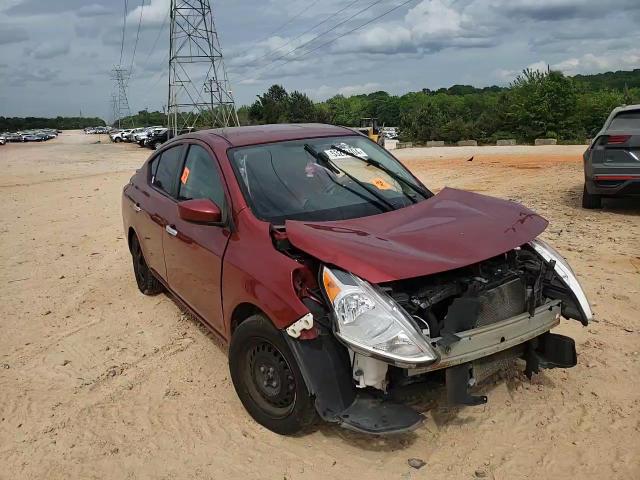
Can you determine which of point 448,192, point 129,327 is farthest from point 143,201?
point 448,192

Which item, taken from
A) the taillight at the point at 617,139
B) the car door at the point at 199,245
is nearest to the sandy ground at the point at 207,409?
the car door at the point at 199,245

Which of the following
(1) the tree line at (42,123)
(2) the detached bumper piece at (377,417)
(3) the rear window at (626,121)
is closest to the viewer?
(2) the detached bumper piece at (377,417)

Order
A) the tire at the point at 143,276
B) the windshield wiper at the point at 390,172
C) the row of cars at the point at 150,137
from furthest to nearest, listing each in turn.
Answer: the row of cars at the point at 150,137 < the tire at the point at 143,276 < the windshield wiper at the point at 390,172

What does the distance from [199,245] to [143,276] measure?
7.02 feet

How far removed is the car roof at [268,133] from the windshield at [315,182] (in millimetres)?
74

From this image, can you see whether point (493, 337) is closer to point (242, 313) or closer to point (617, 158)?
point (242, 313)

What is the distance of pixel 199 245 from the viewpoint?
389 centimetres

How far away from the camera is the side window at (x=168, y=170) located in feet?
15.5

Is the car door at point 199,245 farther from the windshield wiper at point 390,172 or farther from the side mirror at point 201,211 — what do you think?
the windshield wiper at point 390,172

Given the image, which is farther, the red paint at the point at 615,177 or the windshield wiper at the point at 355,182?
the red paint at the point at 615,177

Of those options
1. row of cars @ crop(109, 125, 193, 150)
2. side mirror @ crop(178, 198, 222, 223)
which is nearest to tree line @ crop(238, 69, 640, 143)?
row of cars @ crop(109, 125, 193, 150)

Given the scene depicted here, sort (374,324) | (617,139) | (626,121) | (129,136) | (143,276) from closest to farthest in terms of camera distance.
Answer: (374,324)
(143,276)
(617,139)
(626,121)
(129,136)

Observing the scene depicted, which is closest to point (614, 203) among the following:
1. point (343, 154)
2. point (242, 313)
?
point (343, 154)

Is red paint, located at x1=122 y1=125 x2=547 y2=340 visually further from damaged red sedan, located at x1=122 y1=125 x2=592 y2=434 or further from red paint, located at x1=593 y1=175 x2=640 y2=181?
red paint, located at x1=593 y1=175 x2=640 y2=181
